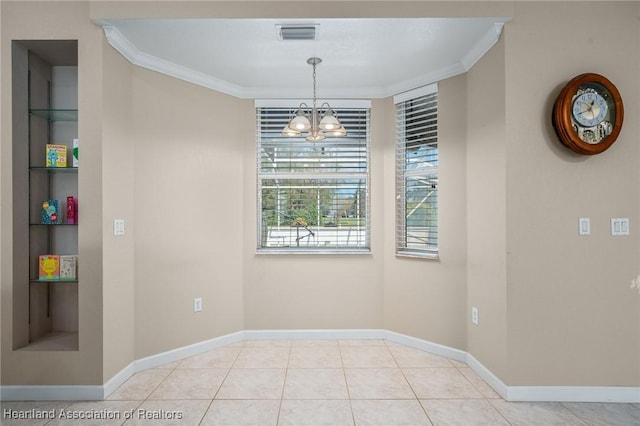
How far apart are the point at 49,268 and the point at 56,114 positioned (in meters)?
1.15

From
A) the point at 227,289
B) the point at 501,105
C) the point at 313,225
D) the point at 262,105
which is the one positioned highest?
the point at 262,105

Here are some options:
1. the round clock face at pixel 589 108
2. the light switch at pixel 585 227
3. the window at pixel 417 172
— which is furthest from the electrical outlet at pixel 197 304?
the round clock face at pixel 589 108

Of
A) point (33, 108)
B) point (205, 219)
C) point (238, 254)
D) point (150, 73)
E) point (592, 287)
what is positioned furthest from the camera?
point (238, 254)

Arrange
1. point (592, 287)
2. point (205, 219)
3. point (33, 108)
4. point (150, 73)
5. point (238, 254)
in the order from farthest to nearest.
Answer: point (238, 254) → point (205, 219) → point (150, 73) → point (33, 108) → point (592, 287)

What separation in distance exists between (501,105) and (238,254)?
2668mm

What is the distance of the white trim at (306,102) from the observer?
146 inches

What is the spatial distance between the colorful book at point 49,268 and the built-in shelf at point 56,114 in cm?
105

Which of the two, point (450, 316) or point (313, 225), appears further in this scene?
point (313, 225)

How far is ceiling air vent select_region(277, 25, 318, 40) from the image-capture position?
2.55 meters

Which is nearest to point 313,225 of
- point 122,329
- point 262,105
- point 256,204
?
point 256,204

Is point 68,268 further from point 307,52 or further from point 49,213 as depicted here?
point 307,52

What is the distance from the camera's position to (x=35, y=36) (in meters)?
2.51

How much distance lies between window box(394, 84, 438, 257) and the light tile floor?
1096 mm

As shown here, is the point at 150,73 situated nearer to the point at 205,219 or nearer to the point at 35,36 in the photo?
the point at 35,36
